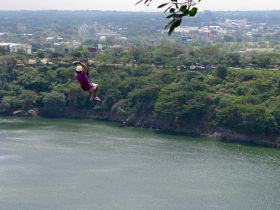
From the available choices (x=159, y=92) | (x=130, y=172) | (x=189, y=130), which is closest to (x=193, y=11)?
(x=130, y=172)

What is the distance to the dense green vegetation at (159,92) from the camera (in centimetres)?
2058

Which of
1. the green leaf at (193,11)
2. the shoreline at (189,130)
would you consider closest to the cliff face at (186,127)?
the shoreline at (189,130)

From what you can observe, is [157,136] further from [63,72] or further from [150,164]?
[63,72]

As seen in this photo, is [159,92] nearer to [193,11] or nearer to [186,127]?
[186,127]

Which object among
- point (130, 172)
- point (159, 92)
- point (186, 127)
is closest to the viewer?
point (130, 172)

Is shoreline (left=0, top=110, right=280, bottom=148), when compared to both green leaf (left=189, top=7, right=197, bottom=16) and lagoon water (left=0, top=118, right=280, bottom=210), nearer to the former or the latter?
lagoon water (left=0, top=118, right=280, bottom=210)

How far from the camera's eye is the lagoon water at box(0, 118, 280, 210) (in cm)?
1220

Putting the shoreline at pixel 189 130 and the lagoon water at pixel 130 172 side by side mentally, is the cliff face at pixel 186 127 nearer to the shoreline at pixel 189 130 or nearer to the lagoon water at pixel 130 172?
the shoreline at pixel 189 130

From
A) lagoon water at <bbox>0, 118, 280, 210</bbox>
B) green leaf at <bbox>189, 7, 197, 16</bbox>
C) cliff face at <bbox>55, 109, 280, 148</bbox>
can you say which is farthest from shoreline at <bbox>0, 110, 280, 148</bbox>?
green leaf at <bbox>189, 7, 197, 16</bbox>

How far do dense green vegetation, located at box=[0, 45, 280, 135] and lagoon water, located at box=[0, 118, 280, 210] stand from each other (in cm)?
147

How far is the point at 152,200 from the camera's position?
1228 cm

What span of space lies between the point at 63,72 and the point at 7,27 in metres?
56.0

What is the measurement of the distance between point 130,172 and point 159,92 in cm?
887

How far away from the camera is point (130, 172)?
47.5 ft
